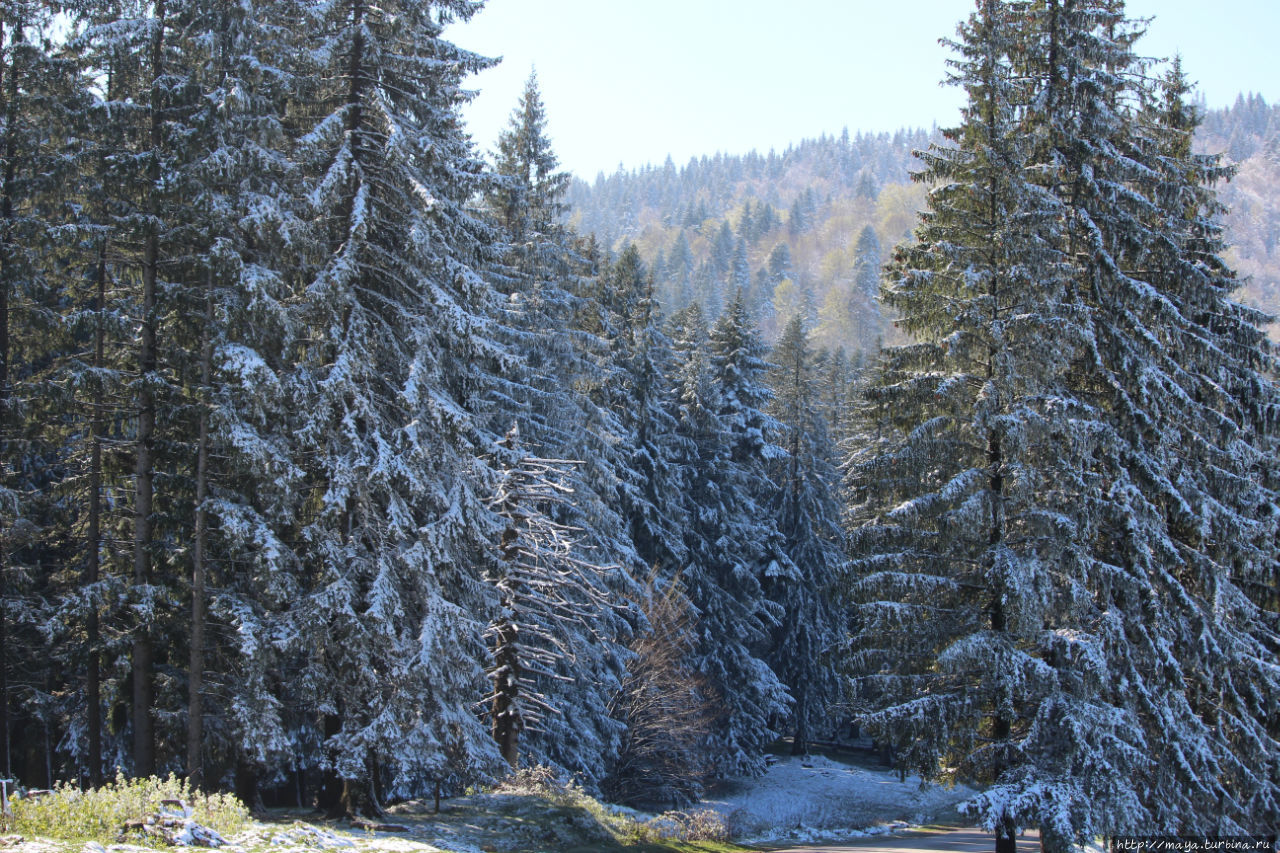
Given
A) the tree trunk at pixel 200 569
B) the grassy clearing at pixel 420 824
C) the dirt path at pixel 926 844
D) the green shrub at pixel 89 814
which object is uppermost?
the tree trunk at pixel 200 569

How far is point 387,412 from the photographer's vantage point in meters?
16.2

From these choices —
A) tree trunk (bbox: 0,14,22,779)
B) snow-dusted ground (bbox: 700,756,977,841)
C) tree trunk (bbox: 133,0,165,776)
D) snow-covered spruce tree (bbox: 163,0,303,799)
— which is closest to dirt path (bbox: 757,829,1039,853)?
snow-dusted ground (bbox: 700,756,977,841)

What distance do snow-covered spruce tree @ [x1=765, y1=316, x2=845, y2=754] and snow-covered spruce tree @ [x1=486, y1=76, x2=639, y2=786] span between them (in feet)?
45.6

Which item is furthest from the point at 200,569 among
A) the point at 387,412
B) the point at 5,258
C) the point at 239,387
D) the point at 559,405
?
the point at 559,405

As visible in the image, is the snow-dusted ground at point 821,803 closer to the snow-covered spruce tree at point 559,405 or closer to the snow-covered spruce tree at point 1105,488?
the snow-covered spruce tree at point 559,405

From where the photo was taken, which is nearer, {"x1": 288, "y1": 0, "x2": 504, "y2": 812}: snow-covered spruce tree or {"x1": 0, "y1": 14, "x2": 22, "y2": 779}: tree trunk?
{"x1": 288, "y1": 0, "x2": 504, "y2": 812}: snow-covered spruce tree

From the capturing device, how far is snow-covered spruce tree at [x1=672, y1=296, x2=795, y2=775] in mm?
33938

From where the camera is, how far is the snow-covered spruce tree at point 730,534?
3394 centimetres

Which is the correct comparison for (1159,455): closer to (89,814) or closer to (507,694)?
(507,694)

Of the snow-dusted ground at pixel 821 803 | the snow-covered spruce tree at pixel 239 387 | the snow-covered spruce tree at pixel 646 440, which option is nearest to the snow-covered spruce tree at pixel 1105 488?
the snow-covered spruce tree at pixel 239 387

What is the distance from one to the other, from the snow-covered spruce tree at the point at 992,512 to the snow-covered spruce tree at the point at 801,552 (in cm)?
2047

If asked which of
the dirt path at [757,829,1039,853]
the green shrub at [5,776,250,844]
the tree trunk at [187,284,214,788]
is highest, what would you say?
the tree trunk at [187,284,214,788]

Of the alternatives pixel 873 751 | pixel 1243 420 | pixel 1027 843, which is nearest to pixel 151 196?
pixel 1243 420

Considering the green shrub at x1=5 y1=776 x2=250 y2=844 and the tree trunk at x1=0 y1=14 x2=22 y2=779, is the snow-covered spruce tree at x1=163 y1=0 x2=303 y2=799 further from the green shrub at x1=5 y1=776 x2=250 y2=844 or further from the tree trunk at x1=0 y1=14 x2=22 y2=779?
the tree trunk at x1=0 y1=14 x2=22 y2=779
